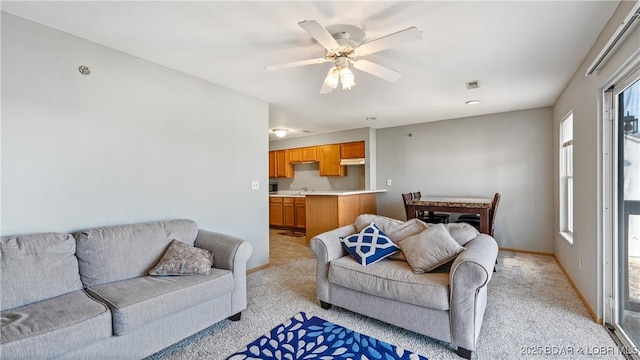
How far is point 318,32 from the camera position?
1.75 meters

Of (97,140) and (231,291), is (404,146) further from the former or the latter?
(97,140)

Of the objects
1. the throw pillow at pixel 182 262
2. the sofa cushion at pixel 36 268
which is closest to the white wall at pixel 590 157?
the throw pillow at pixel 182 262

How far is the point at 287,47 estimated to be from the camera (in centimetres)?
236

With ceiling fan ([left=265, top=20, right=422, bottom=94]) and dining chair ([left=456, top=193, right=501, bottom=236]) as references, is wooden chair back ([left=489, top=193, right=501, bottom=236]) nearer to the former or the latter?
dining chair ([left=456, top=193, right=501, bottom=236])

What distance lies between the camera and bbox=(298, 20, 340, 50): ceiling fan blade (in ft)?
5.36

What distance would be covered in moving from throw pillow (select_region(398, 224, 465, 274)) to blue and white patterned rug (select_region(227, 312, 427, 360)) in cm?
61

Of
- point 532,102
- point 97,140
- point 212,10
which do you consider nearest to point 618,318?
point 532,102

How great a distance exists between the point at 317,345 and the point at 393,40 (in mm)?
2177

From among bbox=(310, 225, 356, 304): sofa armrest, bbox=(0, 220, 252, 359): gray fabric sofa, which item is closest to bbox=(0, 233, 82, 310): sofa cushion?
bbox=(0, 220, 252, 359): gray fabric sofa

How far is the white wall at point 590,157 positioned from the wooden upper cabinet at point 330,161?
3963 millimetres

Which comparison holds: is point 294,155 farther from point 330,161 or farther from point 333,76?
point 333,76

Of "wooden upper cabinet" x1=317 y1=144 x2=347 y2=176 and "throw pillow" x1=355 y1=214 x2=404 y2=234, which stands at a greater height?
"wooden upper cabinet" x1=317 y1=144 x2=347 y2=176

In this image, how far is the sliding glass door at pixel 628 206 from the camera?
1.93m

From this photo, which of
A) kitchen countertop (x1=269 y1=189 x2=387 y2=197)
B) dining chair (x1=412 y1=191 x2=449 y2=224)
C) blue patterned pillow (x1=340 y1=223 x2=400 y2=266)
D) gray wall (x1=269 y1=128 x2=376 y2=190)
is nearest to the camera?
blue patterned pillow (x1=340 y1=223 x2=400 y2=266)
